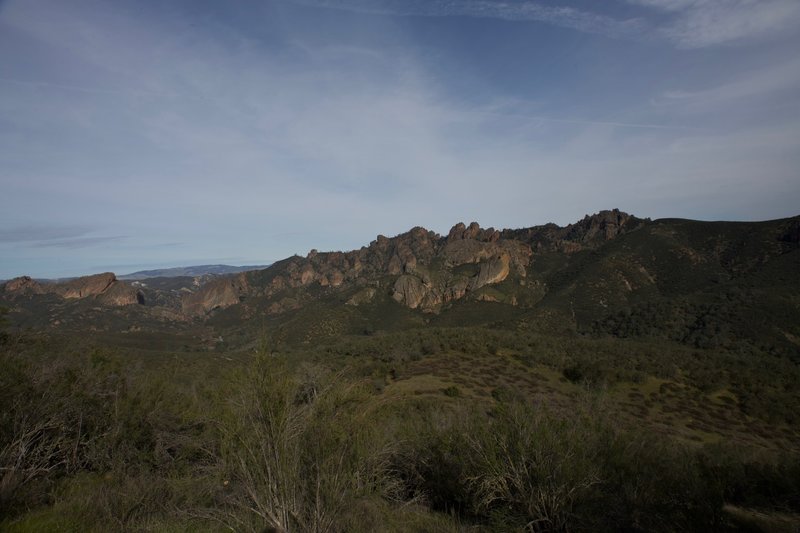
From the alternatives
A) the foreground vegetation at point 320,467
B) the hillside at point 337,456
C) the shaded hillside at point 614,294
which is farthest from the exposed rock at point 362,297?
the foreground vegetation at point 320,467

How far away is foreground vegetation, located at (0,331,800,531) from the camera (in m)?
6.07

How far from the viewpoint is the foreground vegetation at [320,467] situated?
6.07m

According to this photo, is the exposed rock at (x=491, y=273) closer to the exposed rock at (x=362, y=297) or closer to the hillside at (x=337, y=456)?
the exposed rock at (x=362, y=297)

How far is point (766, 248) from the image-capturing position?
13300cm

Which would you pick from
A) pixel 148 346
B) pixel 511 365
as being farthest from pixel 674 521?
pixel 148 346

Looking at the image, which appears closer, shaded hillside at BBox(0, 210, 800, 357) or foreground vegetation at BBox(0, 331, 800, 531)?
foreground vegetation at BBox(0, 331, 800, 531)

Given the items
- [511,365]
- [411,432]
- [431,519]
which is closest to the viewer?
[431,519]

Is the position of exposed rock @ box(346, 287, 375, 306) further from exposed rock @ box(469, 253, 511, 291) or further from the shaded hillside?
exposed rock @ box(469, 253, 511, 291)

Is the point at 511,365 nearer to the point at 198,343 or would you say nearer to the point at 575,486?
the point at 575,486

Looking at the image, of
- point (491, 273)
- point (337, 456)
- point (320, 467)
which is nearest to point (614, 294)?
point (491, 273)

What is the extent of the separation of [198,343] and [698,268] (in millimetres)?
178764

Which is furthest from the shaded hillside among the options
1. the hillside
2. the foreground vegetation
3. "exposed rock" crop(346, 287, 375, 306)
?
the foreground vegetation

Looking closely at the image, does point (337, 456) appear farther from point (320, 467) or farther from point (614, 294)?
point (614, 294)

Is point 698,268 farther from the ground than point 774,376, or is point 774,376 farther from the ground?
point 698,268
